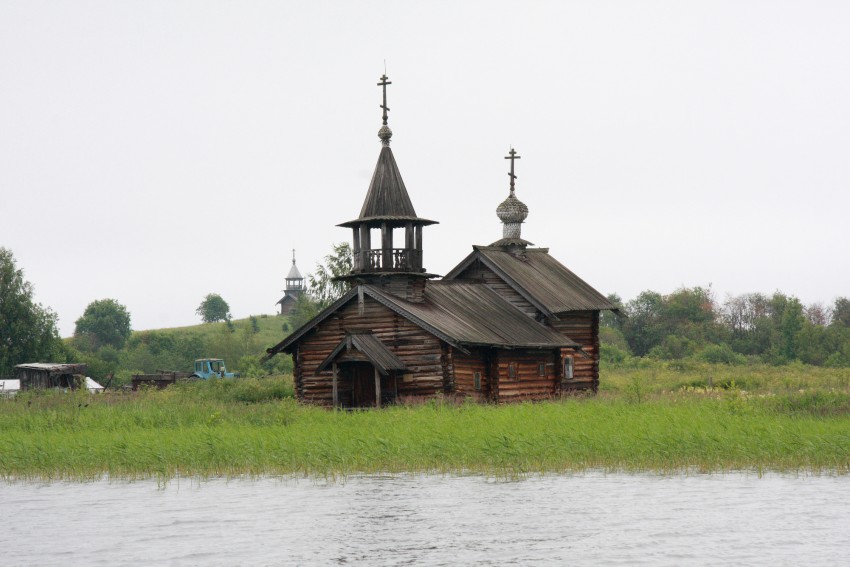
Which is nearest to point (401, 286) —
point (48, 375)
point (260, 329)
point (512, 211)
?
point (512, 211)

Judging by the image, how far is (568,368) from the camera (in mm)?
46969

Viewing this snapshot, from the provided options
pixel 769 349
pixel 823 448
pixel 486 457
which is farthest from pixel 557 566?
pixel 769 349

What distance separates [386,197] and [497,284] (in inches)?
310

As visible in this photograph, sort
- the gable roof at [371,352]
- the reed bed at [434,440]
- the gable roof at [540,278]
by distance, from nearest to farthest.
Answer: the reed bed at [434,440]
the gable roof at [371,352]
the gable roof at [540,278]

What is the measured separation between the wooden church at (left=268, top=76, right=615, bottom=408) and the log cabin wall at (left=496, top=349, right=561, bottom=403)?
4 cm

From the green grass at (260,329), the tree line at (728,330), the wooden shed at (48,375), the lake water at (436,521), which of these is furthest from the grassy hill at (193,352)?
the lake water at (436,521)

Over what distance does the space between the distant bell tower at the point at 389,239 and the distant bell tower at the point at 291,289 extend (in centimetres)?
10820

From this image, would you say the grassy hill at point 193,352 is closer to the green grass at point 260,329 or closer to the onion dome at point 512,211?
the green grass at point 260,329

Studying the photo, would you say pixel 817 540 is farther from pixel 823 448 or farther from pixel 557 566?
pixel 823 448

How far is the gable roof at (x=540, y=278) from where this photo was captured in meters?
45.2

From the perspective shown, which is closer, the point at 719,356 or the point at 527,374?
the point at 527,374

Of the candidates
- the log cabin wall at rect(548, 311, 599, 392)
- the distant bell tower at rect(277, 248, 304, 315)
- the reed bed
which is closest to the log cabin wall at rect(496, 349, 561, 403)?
the log cabin wall at rect(548, 311, 599, 392)

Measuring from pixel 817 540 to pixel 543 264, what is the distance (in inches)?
1344

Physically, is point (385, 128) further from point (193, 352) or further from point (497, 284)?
point (193, 352)
